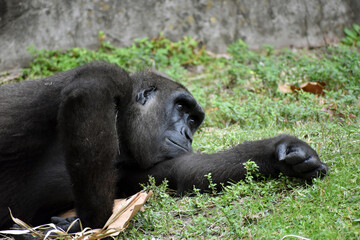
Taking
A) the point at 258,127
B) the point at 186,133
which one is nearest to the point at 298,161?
the point at 186,133

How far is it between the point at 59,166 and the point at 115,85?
0.76 meters

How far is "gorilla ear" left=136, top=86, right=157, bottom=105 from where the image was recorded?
4211mm

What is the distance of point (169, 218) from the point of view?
10.5 feet

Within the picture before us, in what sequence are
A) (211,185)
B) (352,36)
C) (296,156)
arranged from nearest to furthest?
(296,156), (211,185), (352,36)

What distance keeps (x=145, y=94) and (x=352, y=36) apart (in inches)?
224

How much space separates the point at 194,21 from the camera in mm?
8719

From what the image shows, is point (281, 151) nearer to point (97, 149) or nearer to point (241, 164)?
point (241, 164)

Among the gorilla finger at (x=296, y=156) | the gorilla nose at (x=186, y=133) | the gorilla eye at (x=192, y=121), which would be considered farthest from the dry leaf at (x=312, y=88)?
the gorilla finger at (x=296, y=156)

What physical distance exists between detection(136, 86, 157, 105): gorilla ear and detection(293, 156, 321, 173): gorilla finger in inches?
60.9

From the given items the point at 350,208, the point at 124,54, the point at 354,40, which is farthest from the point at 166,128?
the point at 354,40

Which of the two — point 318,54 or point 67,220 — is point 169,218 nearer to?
point 67,220

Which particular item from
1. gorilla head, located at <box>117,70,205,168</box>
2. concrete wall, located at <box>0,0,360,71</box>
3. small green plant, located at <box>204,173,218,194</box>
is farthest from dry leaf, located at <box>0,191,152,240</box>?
concrete wall, located at <box>0,0,360,71</box>

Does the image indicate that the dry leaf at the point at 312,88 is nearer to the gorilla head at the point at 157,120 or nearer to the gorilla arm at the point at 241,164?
the gorilla head at the point at 157,120

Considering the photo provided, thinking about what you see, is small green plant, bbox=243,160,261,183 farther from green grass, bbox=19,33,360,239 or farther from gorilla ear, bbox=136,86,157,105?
gorilla ear, bbox=136,86,157,105
